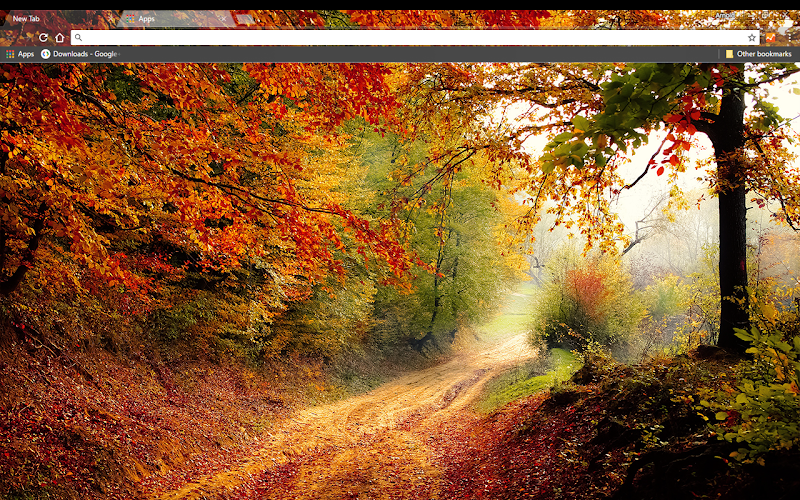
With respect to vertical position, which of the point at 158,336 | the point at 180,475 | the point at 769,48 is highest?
the point at 769,48

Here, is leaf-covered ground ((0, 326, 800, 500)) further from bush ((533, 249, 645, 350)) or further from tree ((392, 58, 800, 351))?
bush ((533, 249, 645, 350))

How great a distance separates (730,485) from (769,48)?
260 centimetres

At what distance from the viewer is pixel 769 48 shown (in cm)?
236

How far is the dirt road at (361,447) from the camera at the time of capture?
21.7 ft

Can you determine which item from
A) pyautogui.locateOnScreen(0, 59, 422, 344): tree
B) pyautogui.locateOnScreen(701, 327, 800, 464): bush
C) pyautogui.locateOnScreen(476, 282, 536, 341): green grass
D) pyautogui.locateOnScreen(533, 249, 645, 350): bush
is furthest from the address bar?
pyautogui.locateOnScreen(476, 282, 536, 341): green grass

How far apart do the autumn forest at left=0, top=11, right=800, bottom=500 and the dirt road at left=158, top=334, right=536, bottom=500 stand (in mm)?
89

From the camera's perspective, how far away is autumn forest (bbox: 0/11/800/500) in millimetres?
3094

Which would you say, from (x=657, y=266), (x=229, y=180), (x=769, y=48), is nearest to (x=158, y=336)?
(x=229, y=180)

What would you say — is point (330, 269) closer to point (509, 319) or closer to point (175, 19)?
point (175, 19)

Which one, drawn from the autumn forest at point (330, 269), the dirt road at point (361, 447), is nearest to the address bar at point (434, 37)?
the autumn forest at point (330, 269)

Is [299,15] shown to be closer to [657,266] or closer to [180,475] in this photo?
[180,475]

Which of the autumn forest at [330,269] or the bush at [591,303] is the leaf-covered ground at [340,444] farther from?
the bush at [591,303]

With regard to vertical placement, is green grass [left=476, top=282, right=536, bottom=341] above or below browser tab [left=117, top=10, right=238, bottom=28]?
below

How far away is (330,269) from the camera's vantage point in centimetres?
852
